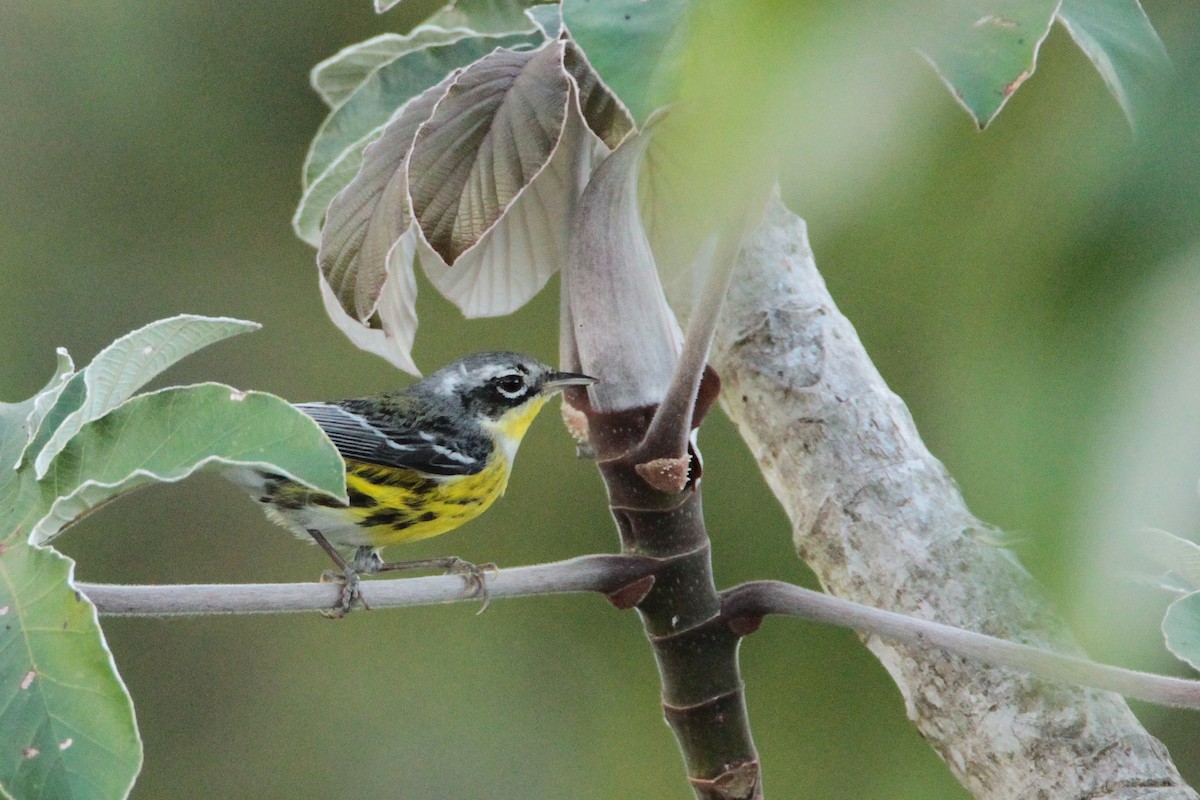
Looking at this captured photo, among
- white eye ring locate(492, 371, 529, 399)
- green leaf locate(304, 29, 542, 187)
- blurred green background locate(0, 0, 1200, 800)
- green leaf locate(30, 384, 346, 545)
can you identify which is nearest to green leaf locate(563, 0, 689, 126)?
green leaf locate(30, 384, 346, 545)

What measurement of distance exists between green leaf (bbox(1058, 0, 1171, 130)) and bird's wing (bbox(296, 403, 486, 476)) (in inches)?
30.9

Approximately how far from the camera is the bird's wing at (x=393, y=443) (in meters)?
1.09

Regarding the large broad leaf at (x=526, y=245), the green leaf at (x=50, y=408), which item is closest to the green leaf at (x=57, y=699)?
the green leaf at (x=50, y=408)

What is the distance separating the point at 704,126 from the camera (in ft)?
0.53

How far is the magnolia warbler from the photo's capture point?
1032 mm

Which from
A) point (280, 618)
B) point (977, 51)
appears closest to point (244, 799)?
point (280, 618)

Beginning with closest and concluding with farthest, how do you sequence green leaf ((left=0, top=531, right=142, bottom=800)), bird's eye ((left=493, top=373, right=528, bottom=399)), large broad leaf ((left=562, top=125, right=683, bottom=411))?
green leaf ((left=0, top=531, right=142, bottom=800)) < large broad leaf ((left=562, top=125, right=683, bottom=411)) < bird's eye ((left=493, top=373, right=528, bottom=399))

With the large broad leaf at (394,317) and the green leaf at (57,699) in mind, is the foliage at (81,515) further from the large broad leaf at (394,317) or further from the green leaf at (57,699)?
the large broad leaf at (394,317)

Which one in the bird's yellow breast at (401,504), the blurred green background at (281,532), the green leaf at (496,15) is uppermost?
the green leaf at (496,15)

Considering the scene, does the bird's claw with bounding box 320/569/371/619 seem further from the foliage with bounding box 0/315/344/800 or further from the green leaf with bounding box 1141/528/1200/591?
the green leaf with bounding box 1141/528/1200/591

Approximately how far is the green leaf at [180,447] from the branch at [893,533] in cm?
30

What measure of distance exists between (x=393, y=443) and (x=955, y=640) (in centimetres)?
65

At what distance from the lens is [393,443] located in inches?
44.2

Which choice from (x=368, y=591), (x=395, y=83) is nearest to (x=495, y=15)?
(x=395, y=83)
